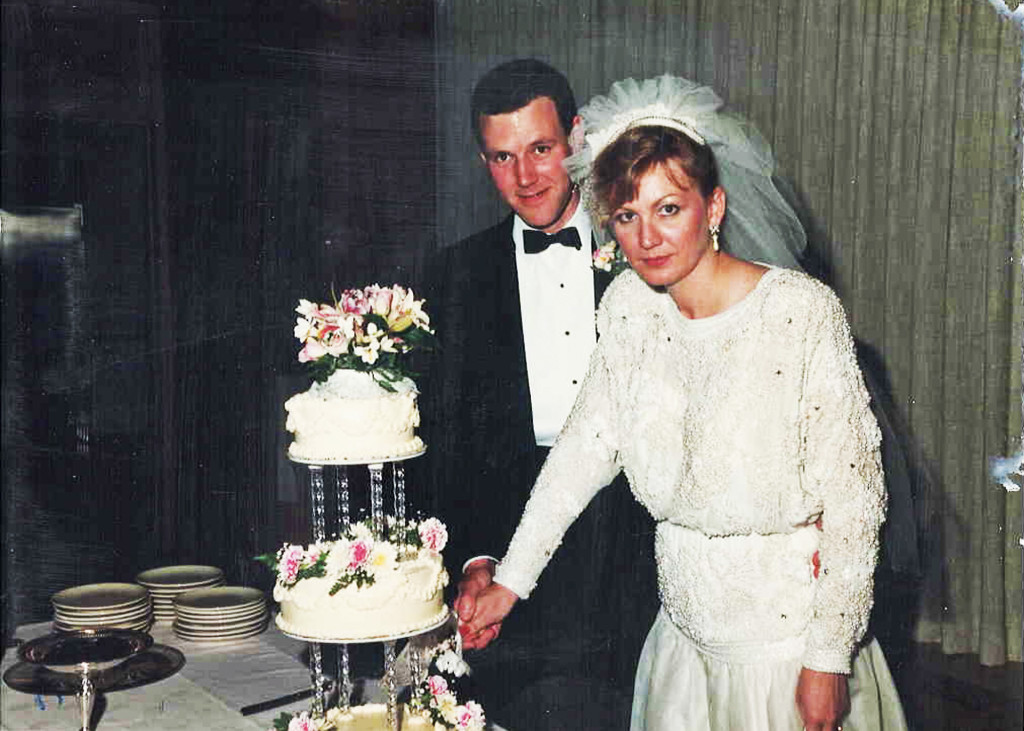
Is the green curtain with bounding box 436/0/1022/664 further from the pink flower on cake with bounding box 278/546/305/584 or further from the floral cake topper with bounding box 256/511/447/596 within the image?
the pink flower on cake with bounding box 278/546/305/584

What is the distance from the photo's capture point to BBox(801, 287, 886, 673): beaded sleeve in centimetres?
222

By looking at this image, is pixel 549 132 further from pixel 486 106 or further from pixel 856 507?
pixel 856 507

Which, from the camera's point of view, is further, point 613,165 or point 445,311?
point 445,311

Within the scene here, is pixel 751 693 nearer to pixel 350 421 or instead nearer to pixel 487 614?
pixel 487 614

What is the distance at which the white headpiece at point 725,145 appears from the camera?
2445 millimetres

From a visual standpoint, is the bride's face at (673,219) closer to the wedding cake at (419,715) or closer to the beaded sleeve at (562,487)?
the beaded sleeve at (562,487)

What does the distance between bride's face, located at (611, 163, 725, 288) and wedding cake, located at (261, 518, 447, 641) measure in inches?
32.3

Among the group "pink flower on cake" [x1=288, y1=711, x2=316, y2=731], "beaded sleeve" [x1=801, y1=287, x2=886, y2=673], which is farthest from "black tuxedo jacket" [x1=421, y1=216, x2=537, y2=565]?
"beaded sleeve" [x1=801, y1=287, x2=886, y2=673]

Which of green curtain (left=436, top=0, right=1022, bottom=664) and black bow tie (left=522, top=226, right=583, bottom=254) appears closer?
green curtain (left=436, top=0, right=1022, bottom=664)

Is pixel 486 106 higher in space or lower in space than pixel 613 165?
higher

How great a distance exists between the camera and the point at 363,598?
2.42 meters

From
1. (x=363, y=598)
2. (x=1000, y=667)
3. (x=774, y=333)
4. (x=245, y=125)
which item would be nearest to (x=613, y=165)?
(x=774, y=333)

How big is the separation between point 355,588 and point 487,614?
0.43 meters

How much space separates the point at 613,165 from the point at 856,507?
0.87 m
